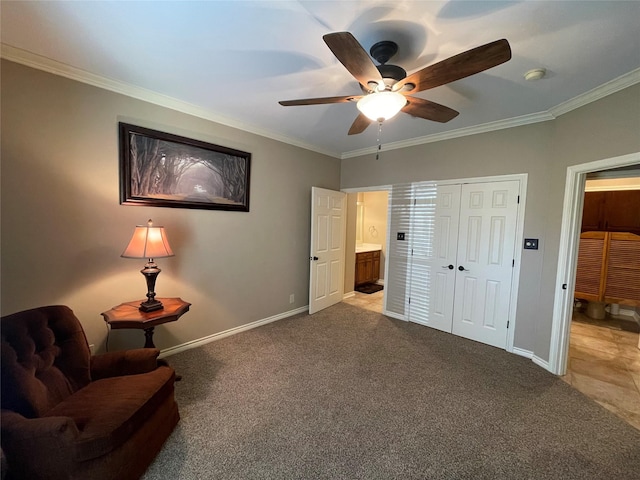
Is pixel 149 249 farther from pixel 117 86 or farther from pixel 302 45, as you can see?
pixel 302 45

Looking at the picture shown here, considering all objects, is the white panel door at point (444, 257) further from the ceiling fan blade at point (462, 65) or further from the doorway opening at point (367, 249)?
the ceiling fan blade at point (462, 65)

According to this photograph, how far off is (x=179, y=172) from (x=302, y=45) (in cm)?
175

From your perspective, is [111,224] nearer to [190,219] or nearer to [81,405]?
A: [190,219]

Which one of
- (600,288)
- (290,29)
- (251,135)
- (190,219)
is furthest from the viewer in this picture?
(600,288)

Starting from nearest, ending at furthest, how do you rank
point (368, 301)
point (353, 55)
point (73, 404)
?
point (353, 55), point (73, 404), point (368, 301)

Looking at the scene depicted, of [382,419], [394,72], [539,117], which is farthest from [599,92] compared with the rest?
[382,419]

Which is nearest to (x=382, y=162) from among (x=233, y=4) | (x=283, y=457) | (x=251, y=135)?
(x=251, y=135)

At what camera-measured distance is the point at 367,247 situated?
6016 mm

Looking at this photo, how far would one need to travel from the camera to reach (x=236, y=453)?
1.63 meters

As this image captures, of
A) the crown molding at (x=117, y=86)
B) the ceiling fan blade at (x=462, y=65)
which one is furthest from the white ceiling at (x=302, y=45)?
the ceiling fan blade at (x=462, y=65)

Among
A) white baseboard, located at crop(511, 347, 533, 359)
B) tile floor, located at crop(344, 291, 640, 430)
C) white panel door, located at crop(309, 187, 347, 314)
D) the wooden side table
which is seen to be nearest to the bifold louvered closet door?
white baseboard, located at crop(511, 347, 533, 359)

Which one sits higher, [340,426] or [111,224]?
[111,224]

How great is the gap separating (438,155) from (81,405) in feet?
13.4

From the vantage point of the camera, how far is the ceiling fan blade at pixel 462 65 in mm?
1220
